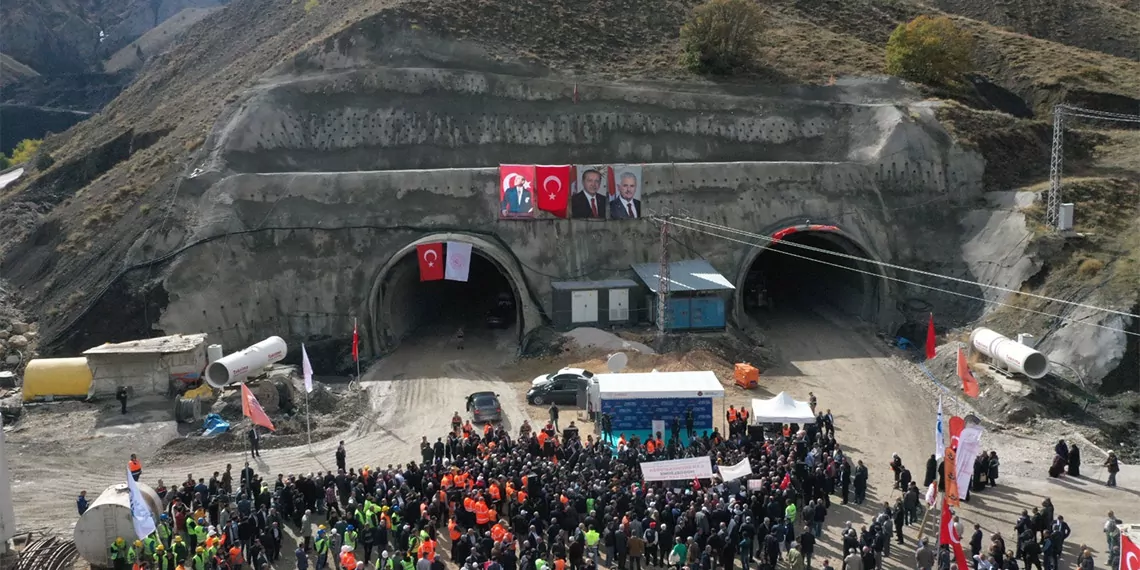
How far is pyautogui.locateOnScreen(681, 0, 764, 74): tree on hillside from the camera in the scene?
191ft

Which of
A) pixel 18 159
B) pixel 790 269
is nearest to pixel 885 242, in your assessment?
pixel 790 269

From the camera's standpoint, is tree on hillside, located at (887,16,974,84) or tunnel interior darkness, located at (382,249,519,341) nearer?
tunnel interior darkness, located at (382,249,519,341)

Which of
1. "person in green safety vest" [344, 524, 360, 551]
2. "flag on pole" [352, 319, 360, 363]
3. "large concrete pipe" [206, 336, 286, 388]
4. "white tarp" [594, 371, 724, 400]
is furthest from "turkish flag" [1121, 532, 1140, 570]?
"large concrete pipe" [206, 336, 286, 388]

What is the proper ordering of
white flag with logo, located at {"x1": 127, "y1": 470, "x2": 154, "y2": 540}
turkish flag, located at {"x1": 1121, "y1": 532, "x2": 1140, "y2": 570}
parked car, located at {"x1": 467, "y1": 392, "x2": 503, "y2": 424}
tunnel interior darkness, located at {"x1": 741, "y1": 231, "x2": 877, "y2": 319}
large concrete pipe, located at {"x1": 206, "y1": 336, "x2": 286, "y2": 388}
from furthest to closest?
tunnel interior darkness, located at {"x1": 741, "y1": 231, "x2": 877, "y2": 319}
parked car, located at {"x1": 467, "y1": 392, "x2": 503, "y2": 424}
large concrete pipe, located at {"x1": 206, "y1": 336, "x2": 286, "y2": 388}
white flag with logo, located at {"x1": 127, "y1": 470, "x2": 154, "y2": 540}
turkish flag, located at {"x1": 1121, "y1": 532, "x2": 1140, "y2": 570}

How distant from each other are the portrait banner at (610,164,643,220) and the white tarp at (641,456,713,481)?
22829mm

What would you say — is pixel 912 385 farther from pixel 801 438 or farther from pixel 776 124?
pixel 776 124

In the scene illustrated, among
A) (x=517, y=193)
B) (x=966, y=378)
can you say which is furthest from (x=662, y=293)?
(x=966, y=378)

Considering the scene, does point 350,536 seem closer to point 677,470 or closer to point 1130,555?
point 677,470

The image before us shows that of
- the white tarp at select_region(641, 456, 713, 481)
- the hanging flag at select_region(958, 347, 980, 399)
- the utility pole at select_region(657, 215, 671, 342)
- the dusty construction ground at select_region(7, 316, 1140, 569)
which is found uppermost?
the utility pole at select_region(657, 215, 671, 342)

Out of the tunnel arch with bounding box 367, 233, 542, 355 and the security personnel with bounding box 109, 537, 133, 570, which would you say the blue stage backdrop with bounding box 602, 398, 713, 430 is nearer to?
the tunnel arch with bounding box 367, 233, 542, 355

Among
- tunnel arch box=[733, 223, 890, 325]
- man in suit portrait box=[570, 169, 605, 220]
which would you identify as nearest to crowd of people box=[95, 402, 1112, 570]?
tunnel arch box=[733, 223, 890, 325]

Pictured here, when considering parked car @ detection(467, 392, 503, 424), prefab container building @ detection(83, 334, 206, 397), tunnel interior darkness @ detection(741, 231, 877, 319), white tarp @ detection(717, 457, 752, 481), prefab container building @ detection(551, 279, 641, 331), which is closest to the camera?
white tarp @ detection(717, 457, 752, 481)

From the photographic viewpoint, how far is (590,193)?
4591 cm

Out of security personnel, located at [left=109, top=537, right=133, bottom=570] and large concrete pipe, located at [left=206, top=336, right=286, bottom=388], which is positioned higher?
large concrete pipe, located at [left=206, top=336, right=286, bottom=388]
